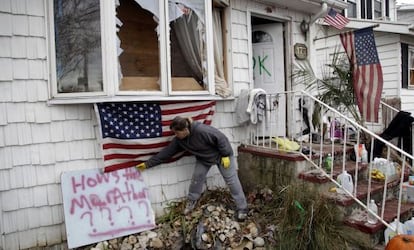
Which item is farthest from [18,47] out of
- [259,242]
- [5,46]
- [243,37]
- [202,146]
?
[259,242]

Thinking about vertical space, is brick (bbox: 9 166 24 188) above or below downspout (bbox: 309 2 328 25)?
below

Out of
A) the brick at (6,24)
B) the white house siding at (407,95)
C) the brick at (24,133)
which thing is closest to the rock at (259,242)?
the brick at (24,133)

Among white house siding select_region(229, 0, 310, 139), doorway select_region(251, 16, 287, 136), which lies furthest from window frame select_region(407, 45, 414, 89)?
white house siding select_region(229, 0, 310, 139)

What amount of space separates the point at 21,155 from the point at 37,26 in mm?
1361

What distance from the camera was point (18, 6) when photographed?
3477 mm

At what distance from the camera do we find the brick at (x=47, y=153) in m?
3.61

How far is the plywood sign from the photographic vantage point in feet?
12.1

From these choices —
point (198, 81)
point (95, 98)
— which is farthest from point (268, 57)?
point (95, 98)

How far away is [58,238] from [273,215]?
8.09 feet

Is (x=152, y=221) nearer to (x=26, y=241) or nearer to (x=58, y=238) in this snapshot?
(x=58, y=238)

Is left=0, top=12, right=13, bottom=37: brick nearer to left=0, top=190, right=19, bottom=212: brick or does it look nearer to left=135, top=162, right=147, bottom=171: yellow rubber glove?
left=0, top=190, right=19, bottom=212: brick

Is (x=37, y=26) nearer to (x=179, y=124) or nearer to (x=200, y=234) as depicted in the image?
(x=179, y=124)

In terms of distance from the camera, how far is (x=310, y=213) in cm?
363

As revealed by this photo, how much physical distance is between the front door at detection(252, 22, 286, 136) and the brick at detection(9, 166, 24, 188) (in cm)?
399
